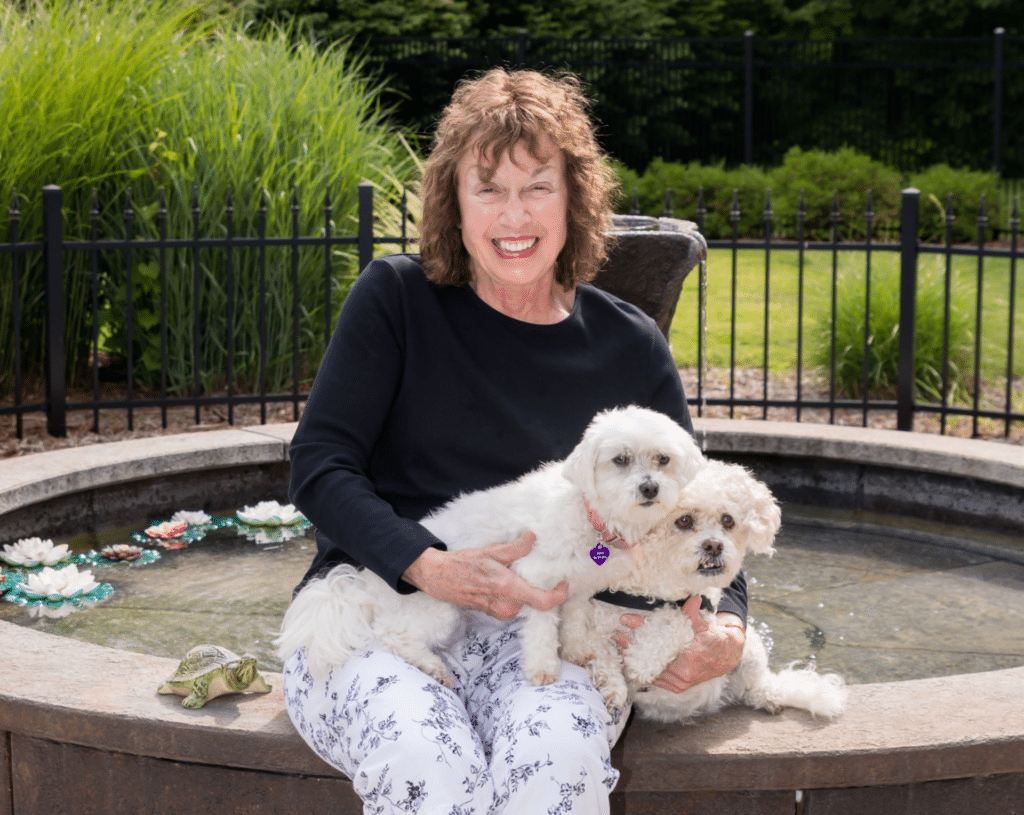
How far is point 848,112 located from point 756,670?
20.9 meters

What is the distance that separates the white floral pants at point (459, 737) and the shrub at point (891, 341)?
663 cm

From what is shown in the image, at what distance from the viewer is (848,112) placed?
72.4 feet

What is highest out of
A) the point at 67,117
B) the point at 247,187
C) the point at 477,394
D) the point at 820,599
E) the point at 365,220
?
the point at 67,117

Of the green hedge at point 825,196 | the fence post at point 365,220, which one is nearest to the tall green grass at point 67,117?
the fence post at point 365,220

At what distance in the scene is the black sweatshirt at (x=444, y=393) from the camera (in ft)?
9.37

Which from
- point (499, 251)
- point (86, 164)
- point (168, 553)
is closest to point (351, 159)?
point (86, 164)

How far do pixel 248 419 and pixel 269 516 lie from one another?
3009 mm

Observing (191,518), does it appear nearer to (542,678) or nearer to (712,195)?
(542,678)

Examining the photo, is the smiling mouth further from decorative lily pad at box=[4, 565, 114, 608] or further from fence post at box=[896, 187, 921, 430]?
fence post at box=[896, 187, 921, 430]

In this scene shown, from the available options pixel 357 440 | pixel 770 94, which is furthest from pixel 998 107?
pixel 357 440

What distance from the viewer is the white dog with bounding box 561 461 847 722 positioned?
2.62 metres

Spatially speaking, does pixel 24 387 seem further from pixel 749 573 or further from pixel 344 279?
pixel 749 573

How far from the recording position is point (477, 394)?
2969 millimetres

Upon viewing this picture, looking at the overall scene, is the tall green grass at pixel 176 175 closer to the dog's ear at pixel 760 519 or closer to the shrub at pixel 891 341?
the shrub at pixel 891 341
